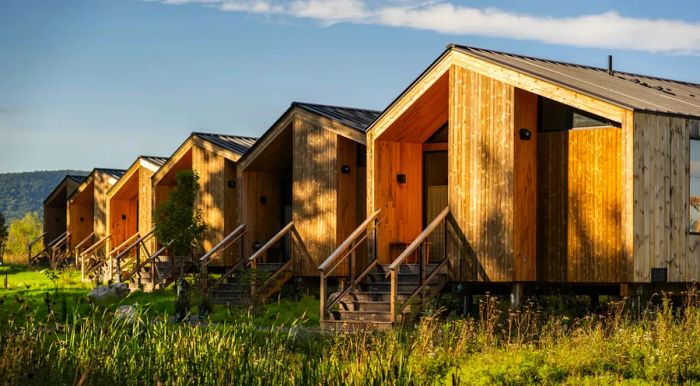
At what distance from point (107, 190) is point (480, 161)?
22976 millimetres

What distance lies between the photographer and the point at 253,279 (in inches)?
1104

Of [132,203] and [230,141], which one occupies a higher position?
[230,141]

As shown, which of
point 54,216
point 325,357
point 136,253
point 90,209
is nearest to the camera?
point 325,357

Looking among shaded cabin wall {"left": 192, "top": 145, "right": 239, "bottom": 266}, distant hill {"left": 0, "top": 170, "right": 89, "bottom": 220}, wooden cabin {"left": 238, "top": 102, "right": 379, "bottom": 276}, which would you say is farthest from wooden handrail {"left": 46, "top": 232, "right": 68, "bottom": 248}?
distant hill {"left": 0, "top": 170, "right": 89, "bottom": 220}

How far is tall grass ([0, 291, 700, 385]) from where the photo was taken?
12.7m

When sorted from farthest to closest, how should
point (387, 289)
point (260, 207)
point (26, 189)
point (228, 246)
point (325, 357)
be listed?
point (26, 189), point (228, 246), point (260, 207), point (387, 289), point (325, 357)

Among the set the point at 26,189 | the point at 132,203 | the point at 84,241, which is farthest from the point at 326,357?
the point at 26,189

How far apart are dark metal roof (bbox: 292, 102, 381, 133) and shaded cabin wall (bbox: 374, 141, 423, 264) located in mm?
1832

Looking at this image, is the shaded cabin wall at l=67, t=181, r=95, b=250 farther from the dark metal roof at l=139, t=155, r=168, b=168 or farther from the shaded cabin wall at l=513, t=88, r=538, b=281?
the shaded cabin wall at l=513, t=88, r=538, b=281

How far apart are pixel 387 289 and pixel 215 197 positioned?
34.9ft

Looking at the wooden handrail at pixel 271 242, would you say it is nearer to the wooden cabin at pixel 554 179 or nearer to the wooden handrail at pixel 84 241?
the wooden cabin at pixel 554 179

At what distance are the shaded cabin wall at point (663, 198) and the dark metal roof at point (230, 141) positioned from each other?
1408 cm

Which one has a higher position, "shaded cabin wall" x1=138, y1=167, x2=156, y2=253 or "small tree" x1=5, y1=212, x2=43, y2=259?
"shaded cabin wall" x1=138, y1=167, x2=156, y2=253

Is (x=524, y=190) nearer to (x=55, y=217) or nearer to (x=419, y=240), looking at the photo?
(x=419, y=240)
